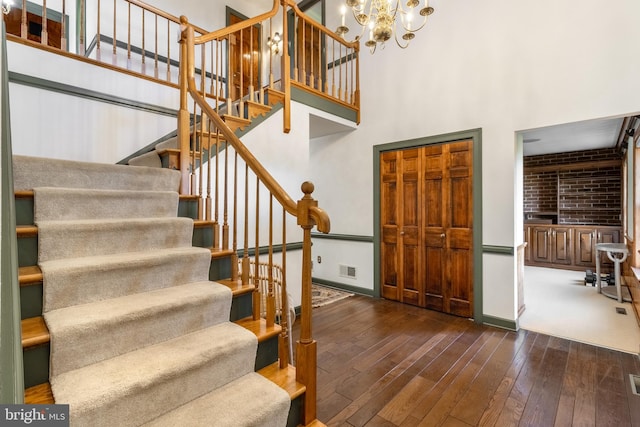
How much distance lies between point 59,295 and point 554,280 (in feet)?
21.1

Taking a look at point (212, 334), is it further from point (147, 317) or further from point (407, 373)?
point (407, 373)

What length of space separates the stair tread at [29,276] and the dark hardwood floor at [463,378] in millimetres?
1680

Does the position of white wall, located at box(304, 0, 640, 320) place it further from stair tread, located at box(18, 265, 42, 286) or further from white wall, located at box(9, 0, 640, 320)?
stair tread, located at box(18, 265, 42, 286)

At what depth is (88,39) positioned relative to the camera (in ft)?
12.3

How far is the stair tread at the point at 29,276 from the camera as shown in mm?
1302

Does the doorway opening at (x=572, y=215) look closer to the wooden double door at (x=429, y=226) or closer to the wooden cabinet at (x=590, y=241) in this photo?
the wooden cabinet at (x=590, y=241)

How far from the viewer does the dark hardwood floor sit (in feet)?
Answer: 6.16

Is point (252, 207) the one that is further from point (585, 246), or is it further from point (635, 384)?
point (585, 246)

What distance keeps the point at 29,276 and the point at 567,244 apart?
7.69m

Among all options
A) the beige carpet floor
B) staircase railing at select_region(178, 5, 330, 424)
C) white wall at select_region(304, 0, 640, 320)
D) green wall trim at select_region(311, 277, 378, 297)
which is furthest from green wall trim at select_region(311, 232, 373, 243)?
the beige carpet floor

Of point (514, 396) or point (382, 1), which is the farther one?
point (382, 1)

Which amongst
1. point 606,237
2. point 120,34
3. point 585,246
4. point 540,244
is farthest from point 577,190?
point 120,34

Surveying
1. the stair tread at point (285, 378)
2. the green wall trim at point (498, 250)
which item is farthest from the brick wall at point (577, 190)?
the stair tread at point (285, 378)

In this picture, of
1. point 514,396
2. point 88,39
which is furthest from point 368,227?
point 88,39
